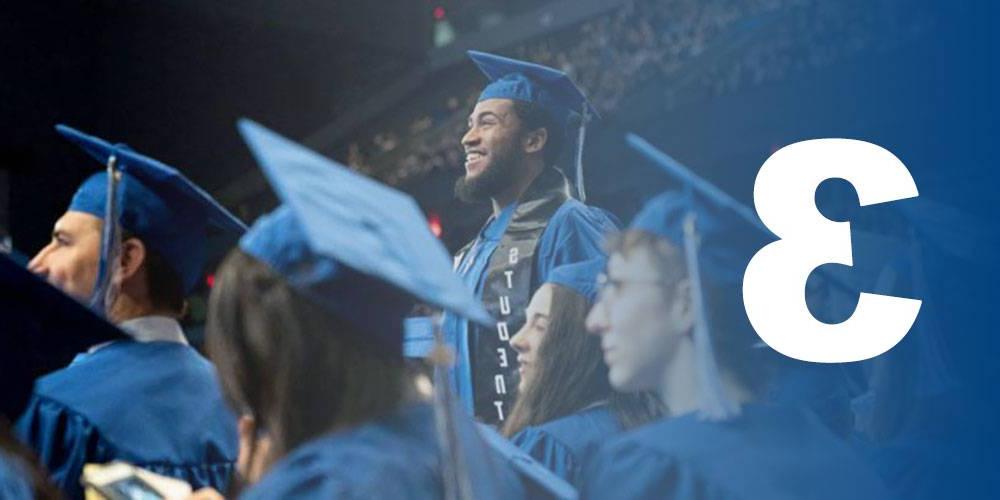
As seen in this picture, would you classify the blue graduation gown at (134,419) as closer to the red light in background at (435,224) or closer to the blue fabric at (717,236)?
the red light in background at (435,224)

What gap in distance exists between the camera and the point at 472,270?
2.44 meters

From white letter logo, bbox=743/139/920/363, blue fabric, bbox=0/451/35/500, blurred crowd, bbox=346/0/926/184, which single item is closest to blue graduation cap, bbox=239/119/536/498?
blurred crowd, bbox=346/0/926/184

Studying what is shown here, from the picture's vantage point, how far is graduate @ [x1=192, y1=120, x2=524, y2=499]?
2.13 m

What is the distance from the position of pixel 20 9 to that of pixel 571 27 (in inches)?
49.7

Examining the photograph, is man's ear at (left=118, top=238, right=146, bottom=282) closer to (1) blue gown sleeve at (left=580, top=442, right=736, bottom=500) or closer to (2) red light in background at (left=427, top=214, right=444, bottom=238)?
(2) red light in background at (left=427, top=214, right=444, bottom=238)

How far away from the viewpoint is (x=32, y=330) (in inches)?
99.6

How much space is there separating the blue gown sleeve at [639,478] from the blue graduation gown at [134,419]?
0.82 meters

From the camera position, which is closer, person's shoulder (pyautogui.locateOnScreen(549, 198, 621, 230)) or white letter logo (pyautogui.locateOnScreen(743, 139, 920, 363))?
white letter logo (pyautogui.locateOnScreen(743, 139, 920, 363))

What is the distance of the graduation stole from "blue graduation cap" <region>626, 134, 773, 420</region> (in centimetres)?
25

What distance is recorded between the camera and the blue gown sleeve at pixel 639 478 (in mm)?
2170

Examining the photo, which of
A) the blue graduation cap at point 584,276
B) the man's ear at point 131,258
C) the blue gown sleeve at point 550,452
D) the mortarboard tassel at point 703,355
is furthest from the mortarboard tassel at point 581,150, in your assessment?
the man's ear at point 131,258

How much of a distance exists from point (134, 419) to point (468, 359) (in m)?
0.79

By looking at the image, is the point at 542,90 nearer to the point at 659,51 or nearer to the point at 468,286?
the point at 659,51

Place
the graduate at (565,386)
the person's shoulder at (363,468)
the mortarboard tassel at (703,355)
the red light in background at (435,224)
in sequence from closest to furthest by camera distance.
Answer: the person's shoulder at (363,468) → the mortarboard tassel at (703,355) → the graduate at (565,386) → the red light in background at (435,224)
